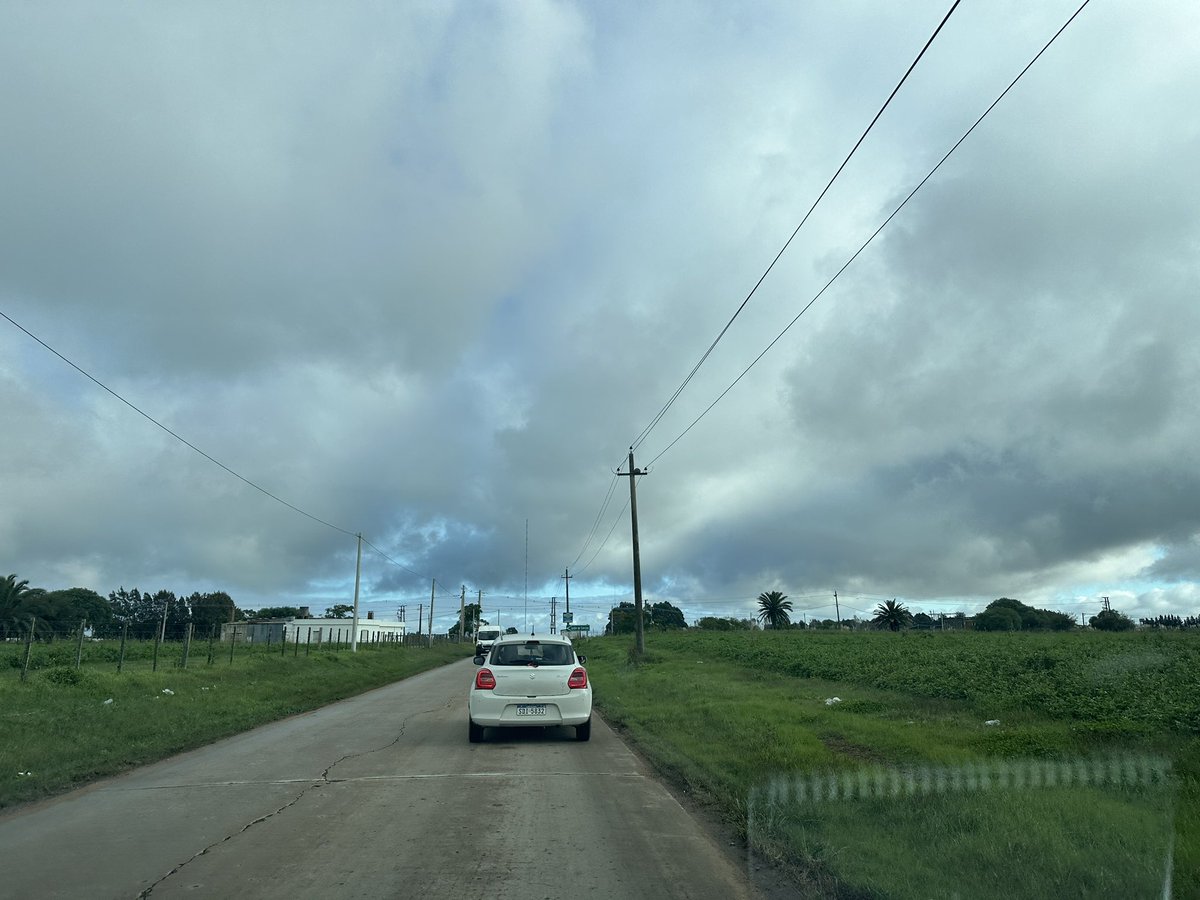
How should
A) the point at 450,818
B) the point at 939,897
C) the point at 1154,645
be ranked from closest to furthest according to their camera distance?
the point at 939,897, the point at 450,818, the point at 1154,645

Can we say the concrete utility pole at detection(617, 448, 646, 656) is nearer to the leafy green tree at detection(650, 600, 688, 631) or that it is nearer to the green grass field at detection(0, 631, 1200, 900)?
the green grass field at detection(0, 631, 1200, 900)

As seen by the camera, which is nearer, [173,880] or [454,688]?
[173,880]

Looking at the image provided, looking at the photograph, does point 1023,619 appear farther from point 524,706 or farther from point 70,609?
point 70,609

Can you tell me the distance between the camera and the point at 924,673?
769 inches

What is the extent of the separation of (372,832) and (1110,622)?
6540cm

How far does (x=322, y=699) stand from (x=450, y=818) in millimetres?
17239

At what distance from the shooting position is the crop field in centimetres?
588

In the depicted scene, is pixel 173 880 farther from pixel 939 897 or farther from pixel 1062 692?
pixel 1062 692

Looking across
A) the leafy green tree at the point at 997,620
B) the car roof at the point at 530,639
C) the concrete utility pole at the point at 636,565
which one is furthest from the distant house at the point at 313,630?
the car roof at the point at 530,639

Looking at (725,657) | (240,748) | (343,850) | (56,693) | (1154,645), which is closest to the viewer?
(343,850)

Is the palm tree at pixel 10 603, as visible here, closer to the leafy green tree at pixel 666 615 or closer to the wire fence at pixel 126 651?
the wire fence at pixel 126 651

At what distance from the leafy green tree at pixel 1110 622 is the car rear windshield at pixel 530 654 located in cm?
5266

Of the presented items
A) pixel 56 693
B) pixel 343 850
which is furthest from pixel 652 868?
pixel 56 693

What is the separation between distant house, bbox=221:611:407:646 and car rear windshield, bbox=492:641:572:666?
2436 inches
